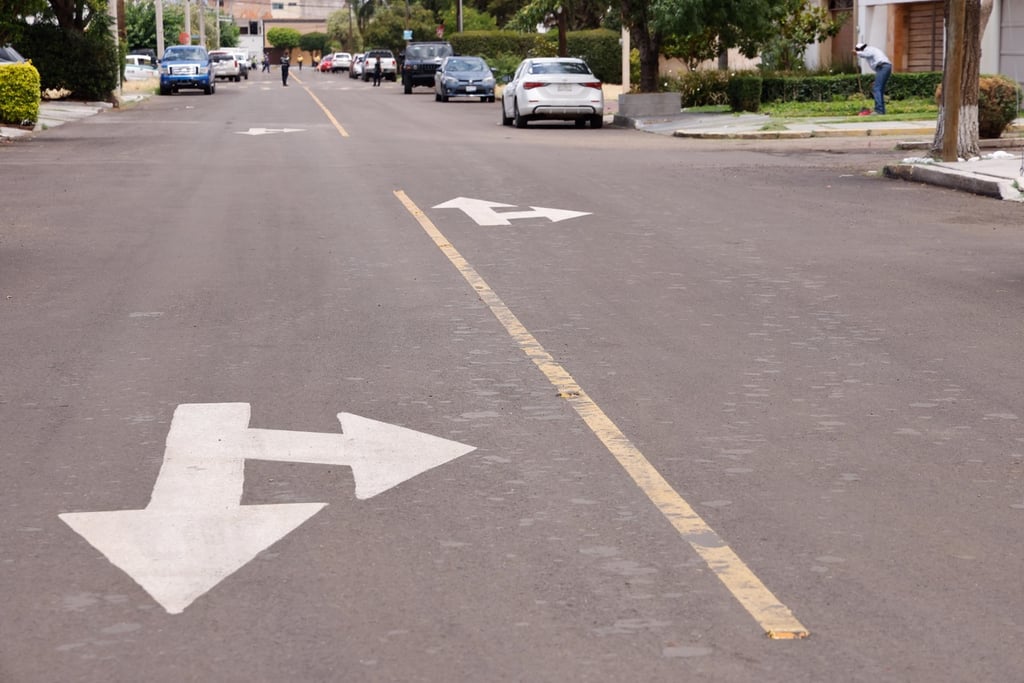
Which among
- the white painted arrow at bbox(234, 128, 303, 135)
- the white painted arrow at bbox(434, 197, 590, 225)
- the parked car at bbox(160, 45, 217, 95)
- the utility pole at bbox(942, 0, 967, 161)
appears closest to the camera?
the white painted arrow at bbox(434, 197, 590, 225)

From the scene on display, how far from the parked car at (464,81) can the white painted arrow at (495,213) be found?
113 feet

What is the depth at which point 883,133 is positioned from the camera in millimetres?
29562

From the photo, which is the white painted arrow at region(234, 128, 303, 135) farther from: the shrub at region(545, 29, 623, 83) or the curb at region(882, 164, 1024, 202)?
the shrub at region(545, 29, 623, 83)

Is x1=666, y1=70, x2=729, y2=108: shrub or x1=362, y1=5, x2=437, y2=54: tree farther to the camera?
x1=362, y1=5, x2=437, y2=54: tree

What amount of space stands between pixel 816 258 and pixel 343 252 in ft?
12.6

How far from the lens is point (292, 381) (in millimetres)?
8156

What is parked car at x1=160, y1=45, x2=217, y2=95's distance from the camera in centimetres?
5953

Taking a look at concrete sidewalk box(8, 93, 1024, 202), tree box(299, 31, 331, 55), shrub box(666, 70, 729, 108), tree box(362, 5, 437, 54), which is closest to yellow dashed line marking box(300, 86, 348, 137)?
concrete sidewalk box(8, 93, 1024, 202)

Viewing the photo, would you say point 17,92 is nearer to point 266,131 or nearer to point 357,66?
point 266,131

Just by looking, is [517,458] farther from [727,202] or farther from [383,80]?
[383,80]

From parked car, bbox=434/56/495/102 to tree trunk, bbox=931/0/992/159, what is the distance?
1192 inches

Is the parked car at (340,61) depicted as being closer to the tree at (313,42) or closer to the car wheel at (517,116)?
the tree at (313,42)

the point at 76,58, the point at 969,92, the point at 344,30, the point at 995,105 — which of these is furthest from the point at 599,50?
the point at 344,30

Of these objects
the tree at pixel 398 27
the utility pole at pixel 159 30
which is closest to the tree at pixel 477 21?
the tree at pixel 398 27
